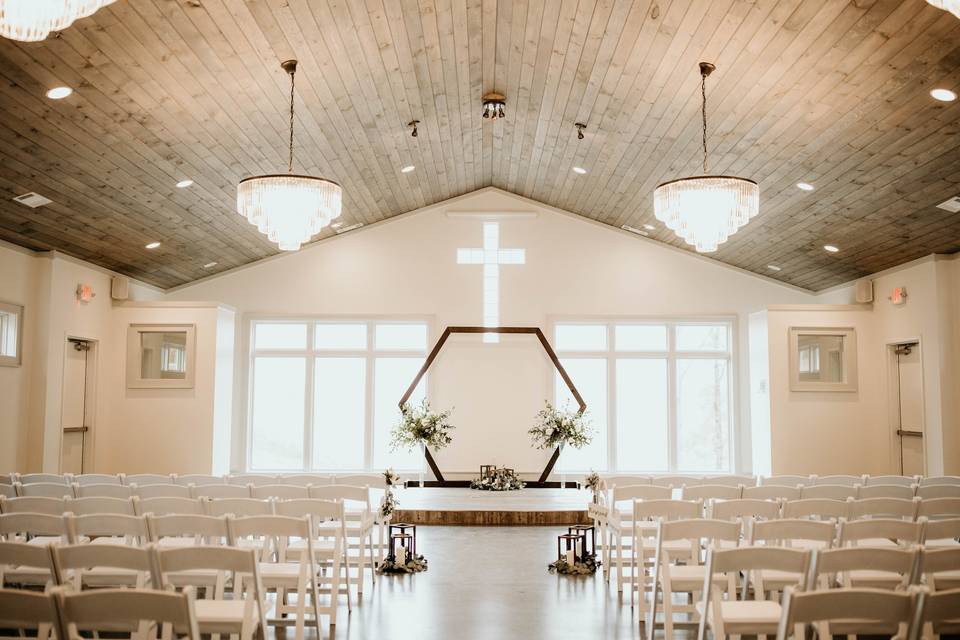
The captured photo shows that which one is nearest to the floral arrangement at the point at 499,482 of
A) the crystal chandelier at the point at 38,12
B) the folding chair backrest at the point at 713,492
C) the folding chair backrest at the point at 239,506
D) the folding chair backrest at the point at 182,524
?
the folding chair backrest at the point at 713,492

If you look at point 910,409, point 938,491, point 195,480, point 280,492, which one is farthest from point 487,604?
point 910,409

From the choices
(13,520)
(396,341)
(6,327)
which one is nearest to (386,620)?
(13,520)

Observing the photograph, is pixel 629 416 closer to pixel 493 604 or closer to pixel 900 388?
pixel 900 388

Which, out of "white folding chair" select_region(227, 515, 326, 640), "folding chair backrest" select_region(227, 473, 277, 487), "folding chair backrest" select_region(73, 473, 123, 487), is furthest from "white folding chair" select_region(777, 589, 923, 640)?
"folding chair backrest" select_region(73, 473, 123, 487)

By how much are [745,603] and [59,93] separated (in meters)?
6.12

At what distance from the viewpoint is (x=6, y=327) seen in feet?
30.3

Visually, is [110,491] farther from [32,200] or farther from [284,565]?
[32,200]

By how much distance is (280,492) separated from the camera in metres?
6.33

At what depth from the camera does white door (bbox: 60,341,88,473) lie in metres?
10.5

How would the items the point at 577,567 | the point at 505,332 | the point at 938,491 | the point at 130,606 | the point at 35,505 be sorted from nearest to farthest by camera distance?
1. the point at 130,606
2. the point at 35,505
3. the point at 938,491
4. the point at 577,567
5. the point at 505,332

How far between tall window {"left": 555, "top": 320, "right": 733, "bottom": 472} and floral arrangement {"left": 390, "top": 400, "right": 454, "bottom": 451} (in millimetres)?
2279

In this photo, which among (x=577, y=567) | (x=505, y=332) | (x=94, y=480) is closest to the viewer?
(x=577, y=567)

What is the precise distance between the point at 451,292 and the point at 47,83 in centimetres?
797

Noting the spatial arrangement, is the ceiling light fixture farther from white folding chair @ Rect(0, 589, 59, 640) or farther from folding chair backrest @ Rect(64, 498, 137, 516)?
white folding chair @ Rect(0, 589, 59, 640)
